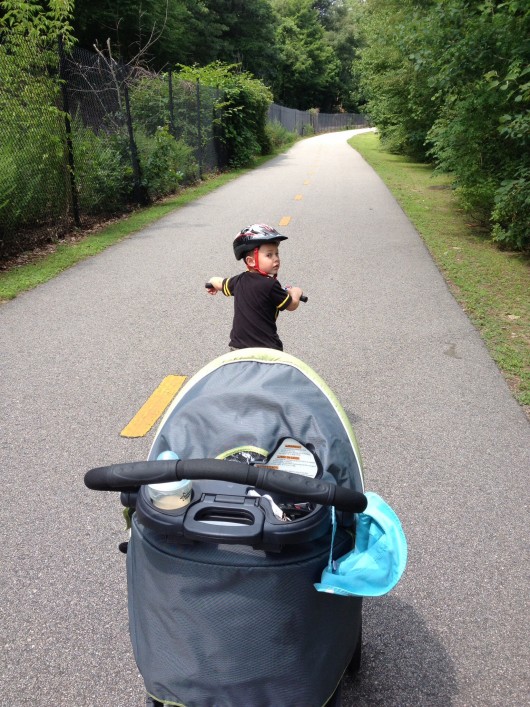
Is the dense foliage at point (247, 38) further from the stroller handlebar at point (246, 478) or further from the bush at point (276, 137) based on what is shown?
the stroller handlebar at point (246, 478)

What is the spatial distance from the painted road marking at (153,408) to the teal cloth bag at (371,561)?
2.57 meters

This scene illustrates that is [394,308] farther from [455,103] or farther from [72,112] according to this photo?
[72,112]

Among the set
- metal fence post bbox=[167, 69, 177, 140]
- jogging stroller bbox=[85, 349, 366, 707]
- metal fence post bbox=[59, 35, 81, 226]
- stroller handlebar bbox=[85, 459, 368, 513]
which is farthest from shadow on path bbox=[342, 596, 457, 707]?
Answer: metal fence post bbox=[167, 69, 177, 140]

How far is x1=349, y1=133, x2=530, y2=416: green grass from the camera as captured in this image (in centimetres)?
577

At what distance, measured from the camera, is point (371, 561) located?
168 centimetres

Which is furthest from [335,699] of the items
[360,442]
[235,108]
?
[235,108]

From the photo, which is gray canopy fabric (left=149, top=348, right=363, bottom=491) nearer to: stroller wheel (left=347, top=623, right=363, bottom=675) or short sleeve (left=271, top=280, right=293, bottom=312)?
stroller wheel (left=347, top=623, right=363, bottom=675)

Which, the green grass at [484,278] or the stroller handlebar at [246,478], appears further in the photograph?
the green grass at [484,278]

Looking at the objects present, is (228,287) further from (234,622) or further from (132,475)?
(234,622)

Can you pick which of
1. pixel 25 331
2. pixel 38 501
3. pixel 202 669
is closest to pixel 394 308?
pixel 25 331

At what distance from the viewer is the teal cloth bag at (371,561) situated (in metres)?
1.61

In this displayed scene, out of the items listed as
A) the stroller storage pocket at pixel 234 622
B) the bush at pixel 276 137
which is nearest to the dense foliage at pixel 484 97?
the stroller storage pocket at pixel 234 622

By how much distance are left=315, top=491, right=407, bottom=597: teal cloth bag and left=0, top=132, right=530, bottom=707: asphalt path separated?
95 cm

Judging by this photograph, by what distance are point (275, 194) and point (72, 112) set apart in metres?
7.01
